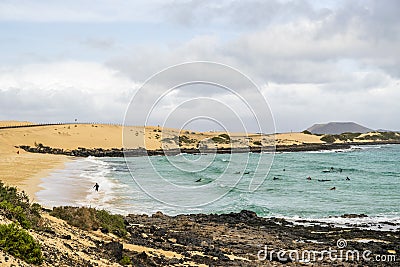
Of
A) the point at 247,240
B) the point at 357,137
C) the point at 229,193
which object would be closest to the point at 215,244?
the point at 247,240

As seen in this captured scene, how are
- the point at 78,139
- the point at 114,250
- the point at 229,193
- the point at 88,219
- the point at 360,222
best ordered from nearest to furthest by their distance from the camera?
1. the point at 114,250
2. the point at 88,219
3. the point at 360,222
4. the point at 229,193
5. the point at 78,139

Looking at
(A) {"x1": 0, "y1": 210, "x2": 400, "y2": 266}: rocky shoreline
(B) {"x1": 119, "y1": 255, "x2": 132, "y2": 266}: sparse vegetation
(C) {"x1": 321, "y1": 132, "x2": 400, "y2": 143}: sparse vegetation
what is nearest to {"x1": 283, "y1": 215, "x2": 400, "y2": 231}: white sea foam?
(A) {"x1": 0, "y1": 210, "x2": 400, "y2": 266}: rocky shoreline

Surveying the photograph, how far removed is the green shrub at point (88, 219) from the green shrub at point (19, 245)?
207 inches

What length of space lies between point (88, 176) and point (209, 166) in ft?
76.2

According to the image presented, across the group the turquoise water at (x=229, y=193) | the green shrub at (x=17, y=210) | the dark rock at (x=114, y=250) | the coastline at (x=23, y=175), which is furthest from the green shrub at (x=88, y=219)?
the coastline at (x=23, y=175)

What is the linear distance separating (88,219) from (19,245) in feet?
19.3

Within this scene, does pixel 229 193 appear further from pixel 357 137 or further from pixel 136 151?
pixel 357 137

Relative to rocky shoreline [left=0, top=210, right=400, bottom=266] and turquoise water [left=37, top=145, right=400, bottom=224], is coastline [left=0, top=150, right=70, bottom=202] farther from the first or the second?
rocky shoreline [left=0, top=210, right=400, bottom=266]

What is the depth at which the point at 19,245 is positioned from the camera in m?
9.66

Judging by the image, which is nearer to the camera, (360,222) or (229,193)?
(360,222)

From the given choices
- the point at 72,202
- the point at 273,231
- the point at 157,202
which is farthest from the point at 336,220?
the point at 72,202

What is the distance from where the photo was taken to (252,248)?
1736 centimetres

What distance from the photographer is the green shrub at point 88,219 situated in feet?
50.1

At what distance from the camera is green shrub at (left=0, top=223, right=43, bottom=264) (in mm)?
9531
